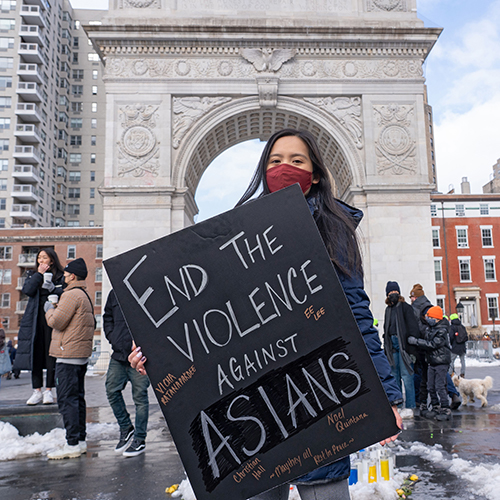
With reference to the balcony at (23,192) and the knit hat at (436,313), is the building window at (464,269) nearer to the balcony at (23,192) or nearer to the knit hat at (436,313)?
the knit hat at (436,313)

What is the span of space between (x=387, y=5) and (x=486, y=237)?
1170 inches

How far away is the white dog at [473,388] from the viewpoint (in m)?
8.59

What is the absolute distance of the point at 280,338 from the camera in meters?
1.91

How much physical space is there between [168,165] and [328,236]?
1658cm

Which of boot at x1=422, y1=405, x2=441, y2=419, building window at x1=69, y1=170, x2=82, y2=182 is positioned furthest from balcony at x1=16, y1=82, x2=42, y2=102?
boot at x1=422, y1=405, x2=441, y2=419

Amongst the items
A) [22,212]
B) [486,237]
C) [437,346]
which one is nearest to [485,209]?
[486,237]

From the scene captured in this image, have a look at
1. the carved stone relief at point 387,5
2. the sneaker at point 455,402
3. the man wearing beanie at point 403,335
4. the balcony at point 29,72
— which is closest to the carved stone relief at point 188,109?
the carved stone relief at point 387,5

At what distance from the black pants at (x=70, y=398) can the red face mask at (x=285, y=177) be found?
418cm

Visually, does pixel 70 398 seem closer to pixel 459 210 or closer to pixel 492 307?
pixel 459 210

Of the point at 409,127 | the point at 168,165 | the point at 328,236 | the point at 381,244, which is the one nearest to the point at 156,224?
the point at 168,165

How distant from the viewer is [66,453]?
5281 mm

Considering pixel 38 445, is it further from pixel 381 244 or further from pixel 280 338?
pixel 381 244

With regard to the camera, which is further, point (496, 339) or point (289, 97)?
point (496, 339)

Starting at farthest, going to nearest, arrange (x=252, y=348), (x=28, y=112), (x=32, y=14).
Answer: (x=32, y=14)
(x=28, y=112)
(x=252, y=348)
